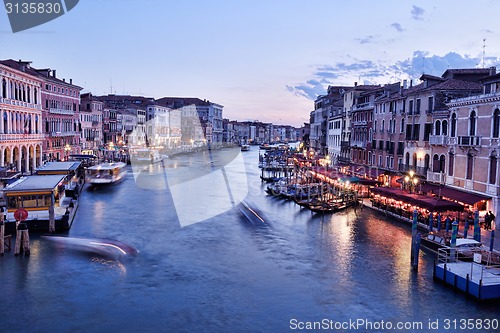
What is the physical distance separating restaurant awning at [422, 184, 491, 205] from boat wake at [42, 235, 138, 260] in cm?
1408

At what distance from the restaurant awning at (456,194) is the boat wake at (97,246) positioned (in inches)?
554

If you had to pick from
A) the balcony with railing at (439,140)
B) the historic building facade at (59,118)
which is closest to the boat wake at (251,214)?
the balcony with railing at (439,140)

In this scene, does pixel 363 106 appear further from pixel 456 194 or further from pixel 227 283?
pixel 227 283

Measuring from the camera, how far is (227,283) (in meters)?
14.0

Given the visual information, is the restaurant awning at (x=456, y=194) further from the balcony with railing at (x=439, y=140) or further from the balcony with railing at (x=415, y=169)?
the balcony with railing at (x=439, y=140)

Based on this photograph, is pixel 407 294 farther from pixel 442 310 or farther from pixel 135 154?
pixel 135 154

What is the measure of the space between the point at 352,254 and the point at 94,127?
50.2 metres

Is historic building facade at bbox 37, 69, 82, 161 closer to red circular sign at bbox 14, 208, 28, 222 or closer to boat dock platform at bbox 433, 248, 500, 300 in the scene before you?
red circular sign at bbox 14, 208, 28, 222

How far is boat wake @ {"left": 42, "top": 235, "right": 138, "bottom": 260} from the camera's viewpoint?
16938 mm

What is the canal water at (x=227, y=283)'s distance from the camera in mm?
11609

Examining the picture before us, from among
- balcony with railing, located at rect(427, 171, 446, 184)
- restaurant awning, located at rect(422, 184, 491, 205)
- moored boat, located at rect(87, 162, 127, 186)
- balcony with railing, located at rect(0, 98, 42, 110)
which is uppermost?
balcony with railing, located at rect(0, 98, 42, 110)

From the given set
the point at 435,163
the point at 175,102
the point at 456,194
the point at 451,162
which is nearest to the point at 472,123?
the point at 451,162

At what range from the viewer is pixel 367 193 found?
104 ft

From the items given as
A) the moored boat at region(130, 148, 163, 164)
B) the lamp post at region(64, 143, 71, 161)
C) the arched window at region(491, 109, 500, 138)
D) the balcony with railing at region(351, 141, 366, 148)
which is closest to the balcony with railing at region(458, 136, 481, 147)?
the arched window at region(491, 109, 500, 138)
